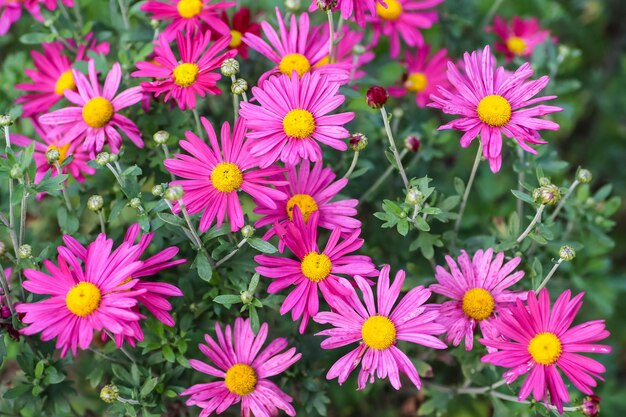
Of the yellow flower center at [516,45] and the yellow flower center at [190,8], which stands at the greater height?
the yellow flower center at [516,45]

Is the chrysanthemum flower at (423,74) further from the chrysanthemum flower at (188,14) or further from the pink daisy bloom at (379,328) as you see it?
the pink daisy bloom at (379,328)

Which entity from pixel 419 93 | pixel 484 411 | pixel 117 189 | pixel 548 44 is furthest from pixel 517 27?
pixel 117 189

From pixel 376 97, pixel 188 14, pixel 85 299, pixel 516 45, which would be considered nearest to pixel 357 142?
pixel 376 97

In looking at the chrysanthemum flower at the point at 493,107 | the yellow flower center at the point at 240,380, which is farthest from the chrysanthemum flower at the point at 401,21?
the yellow flower center at the point at 240,380

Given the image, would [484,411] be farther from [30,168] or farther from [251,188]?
[30,168]

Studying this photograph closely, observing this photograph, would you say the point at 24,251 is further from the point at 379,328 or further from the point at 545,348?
the point at 545,348

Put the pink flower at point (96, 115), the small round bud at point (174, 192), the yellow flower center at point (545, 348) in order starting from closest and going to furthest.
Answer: the small round bud at point (174, 192) → the yellow flower center at point (545, 348) → the pink flower at point (96, 115)

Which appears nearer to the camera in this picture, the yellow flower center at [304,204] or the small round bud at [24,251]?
the small round bud at [24,251]

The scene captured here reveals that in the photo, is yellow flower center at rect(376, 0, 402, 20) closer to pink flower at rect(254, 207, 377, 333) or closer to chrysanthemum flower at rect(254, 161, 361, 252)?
chrysanthemum flower at rect(254, 161, 361, 252)
